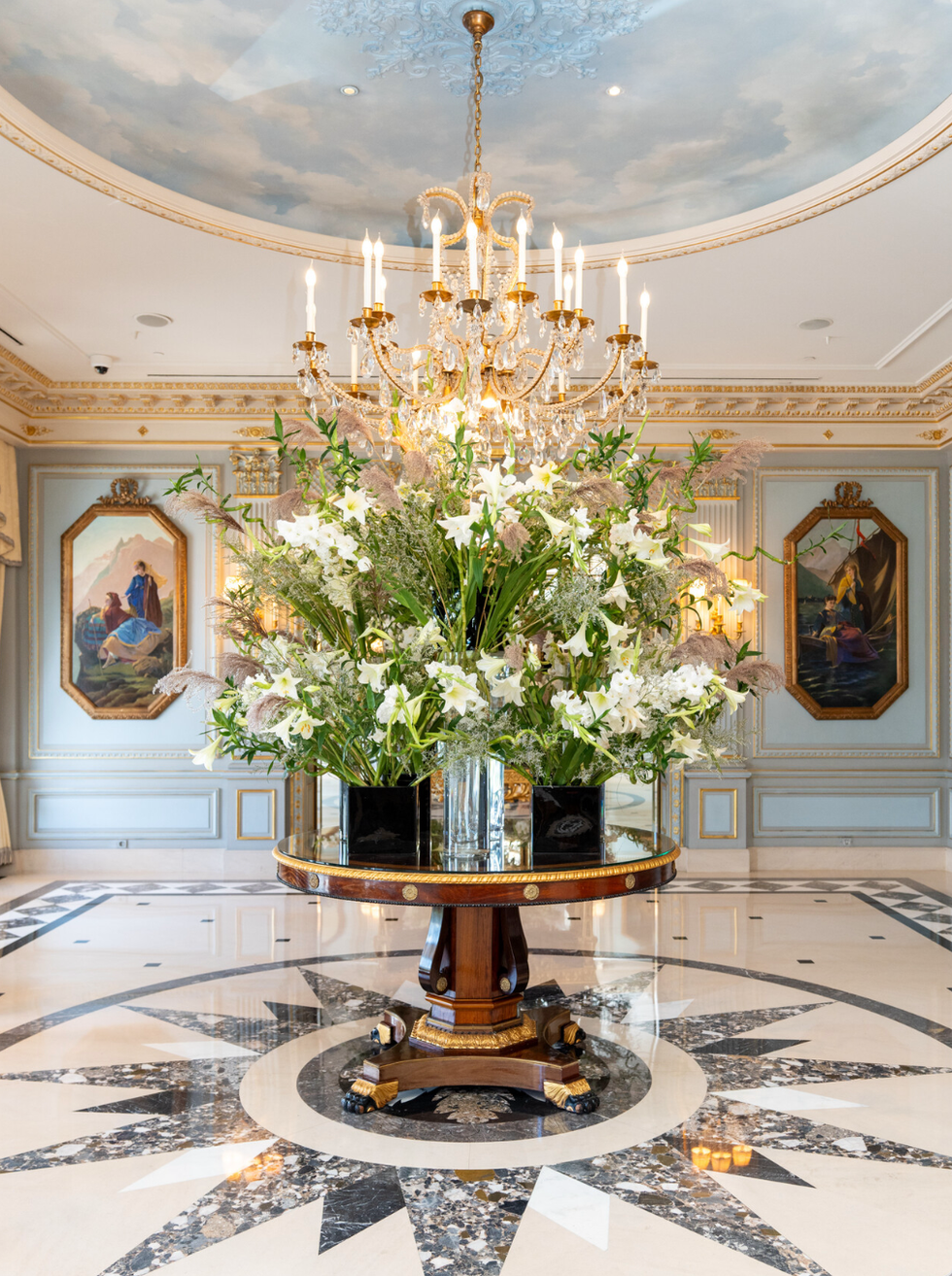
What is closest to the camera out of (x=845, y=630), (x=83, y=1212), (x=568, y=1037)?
(x=83, y=1212)

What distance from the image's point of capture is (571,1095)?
3305 mm

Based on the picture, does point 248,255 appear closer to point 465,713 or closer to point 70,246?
point 70,246

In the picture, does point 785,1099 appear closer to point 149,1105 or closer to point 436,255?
point 149,1105

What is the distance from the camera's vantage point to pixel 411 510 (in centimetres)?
299

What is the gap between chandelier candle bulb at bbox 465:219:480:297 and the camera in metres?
4.03

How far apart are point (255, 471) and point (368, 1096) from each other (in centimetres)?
613

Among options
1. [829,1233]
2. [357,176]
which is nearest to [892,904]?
[829,1233]

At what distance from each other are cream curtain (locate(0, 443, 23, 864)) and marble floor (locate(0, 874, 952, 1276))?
2.54 metres

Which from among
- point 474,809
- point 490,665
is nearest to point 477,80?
point 490,665

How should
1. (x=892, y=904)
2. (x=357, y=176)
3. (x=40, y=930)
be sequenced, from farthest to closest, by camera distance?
(x=892, y=904) < (x=40, y=930) < (x=357, y=176)

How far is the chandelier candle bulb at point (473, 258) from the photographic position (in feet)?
13.2

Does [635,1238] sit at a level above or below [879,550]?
below

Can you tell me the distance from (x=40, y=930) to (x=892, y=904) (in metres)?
5.56

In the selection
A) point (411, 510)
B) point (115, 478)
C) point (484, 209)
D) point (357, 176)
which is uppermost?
point (357, 176)
